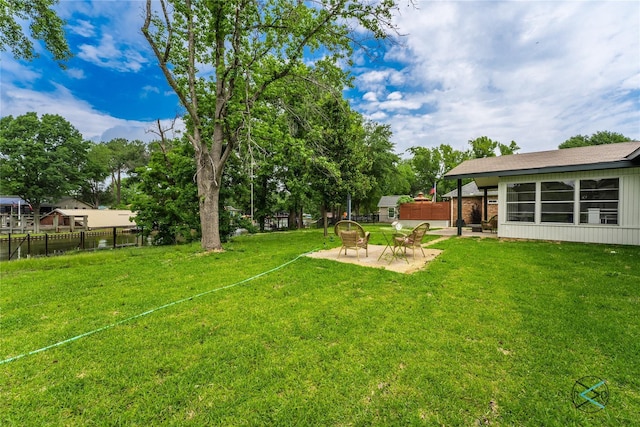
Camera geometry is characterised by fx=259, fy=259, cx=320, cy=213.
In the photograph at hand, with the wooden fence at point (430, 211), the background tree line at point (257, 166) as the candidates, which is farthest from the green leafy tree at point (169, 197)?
the wooden fence at point (430, 211)

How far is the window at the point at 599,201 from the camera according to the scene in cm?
845

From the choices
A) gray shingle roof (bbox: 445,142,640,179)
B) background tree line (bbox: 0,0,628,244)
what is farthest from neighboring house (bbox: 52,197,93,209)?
gray shingle roof (bbox: 445,142,640,179)

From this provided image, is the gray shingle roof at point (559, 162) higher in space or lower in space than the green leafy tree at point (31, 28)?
lower

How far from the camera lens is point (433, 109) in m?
22.1

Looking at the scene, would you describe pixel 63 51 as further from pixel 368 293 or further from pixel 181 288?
pixel 368 293

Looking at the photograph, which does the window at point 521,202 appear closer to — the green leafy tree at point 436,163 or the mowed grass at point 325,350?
the mowed grass at point 325,350

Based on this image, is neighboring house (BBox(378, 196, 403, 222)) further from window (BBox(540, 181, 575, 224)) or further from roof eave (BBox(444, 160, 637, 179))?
window (BBox(540, 181, 575, 224))

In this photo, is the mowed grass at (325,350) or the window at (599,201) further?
the window at (599,201)

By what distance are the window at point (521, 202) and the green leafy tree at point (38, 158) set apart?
43.3 meters

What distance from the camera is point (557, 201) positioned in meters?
9.41

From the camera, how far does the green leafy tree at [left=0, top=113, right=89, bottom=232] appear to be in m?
28.6

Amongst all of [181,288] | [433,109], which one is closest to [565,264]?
[181,288]

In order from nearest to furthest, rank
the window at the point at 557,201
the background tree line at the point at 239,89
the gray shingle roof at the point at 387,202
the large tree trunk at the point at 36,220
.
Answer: the background tree line at the point at 239,89, the window at the point at 557,201, the large tree trunk at the point at 36,220, the gray shingle roof at the point at 387,202

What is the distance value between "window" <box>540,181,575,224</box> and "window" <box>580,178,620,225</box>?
0.30 metres
